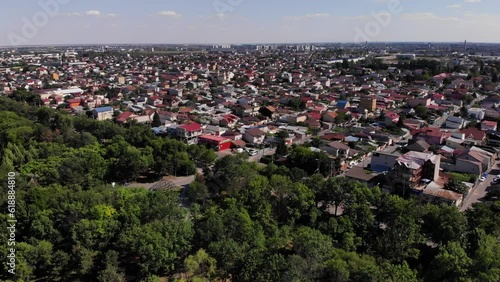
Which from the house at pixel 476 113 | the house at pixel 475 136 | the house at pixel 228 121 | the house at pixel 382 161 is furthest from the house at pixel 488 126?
the house at pixel 228 121

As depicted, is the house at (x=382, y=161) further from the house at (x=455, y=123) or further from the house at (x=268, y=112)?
the house at (x=268, y=112)

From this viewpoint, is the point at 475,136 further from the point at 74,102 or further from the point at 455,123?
the point at 74,102

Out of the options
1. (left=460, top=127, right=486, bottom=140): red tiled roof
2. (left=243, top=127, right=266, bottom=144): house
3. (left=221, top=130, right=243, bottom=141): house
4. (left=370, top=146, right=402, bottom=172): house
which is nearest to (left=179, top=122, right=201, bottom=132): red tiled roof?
(left=221, top=130, right=243, bottom=141): house

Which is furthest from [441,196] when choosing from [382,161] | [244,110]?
[244,110]

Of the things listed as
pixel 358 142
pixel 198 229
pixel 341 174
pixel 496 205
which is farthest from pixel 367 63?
pixel 198 229

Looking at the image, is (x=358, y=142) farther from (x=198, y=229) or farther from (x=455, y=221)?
(x=198, y=229)

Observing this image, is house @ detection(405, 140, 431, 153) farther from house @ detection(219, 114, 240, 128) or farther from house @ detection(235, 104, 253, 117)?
house @ detection(235, 104, 253, 117)
